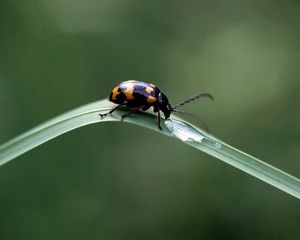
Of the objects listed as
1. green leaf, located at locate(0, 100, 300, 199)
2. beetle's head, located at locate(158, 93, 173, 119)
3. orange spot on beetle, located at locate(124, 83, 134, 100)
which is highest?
orange spot on beetle, located at locate(124, 83, 134, 100)

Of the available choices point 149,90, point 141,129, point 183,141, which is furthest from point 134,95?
point 141,129

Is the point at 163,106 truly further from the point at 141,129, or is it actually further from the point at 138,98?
the point at 141,129

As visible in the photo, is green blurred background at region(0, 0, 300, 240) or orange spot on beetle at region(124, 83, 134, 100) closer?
orange spot on beetle at region(124, 83, 134, 100)

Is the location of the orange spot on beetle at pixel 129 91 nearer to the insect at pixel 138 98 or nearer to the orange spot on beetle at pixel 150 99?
the insect at pixel 138 98

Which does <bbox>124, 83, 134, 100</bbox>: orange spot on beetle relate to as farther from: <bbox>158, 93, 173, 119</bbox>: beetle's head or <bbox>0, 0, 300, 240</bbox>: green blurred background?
<bbox>0, 0, 300, 240</bbox>: green blurred background

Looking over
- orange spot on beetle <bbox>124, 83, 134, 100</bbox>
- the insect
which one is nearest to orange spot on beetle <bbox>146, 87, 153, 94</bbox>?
the insect

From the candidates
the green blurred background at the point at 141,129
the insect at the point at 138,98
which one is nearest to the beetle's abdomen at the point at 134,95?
the insect at the point at 138,98
